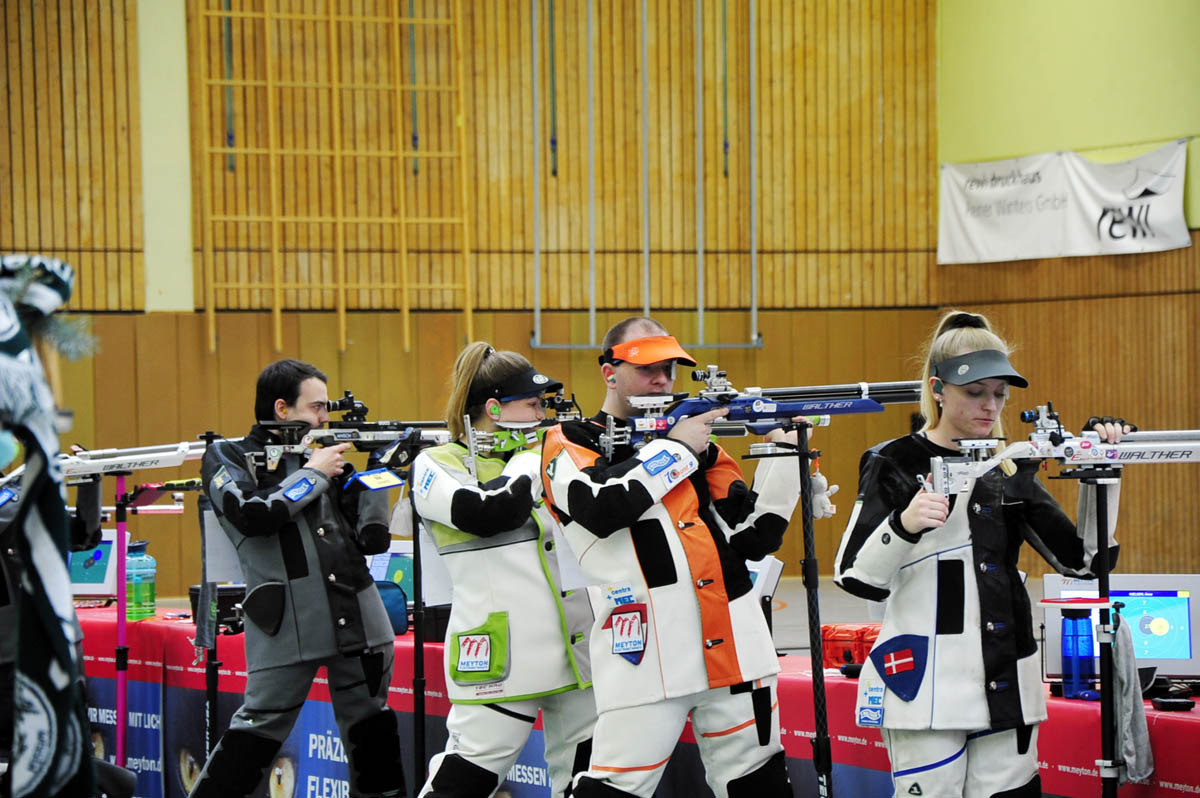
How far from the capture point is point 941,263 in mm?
12281

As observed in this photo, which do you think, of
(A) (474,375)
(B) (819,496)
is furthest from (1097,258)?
(B) (819,496)

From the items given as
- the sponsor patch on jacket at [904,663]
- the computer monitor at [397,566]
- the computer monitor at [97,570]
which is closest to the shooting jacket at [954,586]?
the sponsor patch on jacket at [904,663]

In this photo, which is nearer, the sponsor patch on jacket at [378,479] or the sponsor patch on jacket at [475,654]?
the sponsor patch on jacket at [475,654]

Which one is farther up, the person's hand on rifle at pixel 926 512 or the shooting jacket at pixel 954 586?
the person's hand on rifle at pixel 926 512

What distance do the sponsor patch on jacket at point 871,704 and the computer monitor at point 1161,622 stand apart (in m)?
0.88

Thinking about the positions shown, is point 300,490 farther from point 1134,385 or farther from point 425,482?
point 1134,385

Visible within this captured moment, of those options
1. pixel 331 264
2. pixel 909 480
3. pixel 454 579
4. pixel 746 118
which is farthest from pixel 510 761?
pixel 746 118

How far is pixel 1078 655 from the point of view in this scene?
3713 mm

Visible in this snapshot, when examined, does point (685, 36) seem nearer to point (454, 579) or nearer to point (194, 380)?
point (194, 380)

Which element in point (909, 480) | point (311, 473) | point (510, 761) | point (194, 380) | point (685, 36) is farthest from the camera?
point (685, 36)

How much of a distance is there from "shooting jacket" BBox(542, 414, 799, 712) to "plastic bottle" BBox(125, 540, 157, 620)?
11.8 feet

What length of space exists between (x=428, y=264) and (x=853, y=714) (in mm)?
8137

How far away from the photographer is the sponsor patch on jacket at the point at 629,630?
3279 mm

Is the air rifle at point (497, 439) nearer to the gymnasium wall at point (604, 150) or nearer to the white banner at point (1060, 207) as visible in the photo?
the gymnasium wall at point (604, 150)
